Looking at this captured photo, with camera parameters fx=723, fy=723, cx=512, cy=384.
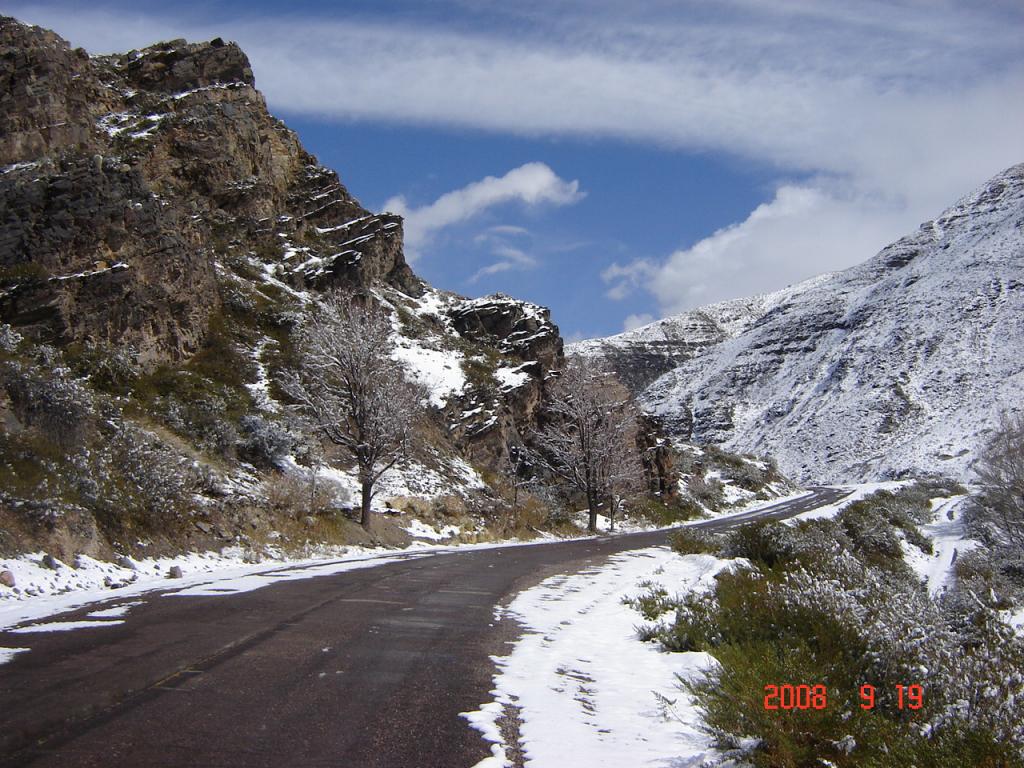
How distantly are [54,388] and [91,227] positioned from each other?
434 inches

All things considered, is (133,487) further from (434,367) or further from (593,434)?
(434,367)

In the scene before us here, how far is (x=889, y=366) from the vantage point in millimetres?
106750

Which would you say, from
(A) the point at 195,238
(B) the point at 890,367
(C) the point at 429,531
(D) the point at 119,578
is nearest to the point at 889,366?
(B) the point at 890,367

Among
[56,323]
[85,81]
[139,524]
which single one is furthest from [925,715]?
[85,81]

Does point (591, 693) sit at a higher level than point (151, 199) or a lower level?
lower

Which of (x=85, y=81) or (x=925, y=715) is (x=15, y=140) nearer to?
(x=85, y=81)

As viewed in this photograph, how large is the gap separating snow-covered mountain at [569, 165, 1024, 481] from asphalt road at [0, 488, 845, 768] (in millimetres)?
84152

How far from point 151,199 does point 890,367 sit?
10522 cm

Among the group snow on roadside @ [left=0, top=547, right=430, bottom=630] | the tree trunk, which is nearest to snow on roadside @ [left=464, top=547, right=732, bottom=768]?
snow on roadside @ [left=0, top=547, right=430, bottom=630]

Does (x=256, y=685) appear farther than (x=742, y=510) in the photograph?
No

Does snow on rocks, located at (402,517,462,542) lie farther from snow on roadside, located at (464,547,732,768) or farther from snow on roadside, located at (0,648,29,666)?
snow on roadside, located at (0,648,29,666)

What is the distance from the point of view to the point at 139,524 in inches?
561

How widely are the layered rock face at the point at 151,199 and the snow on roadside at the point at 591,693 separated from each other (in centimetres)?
1954

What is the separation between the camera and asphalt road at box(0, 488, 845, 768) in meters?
4.33
